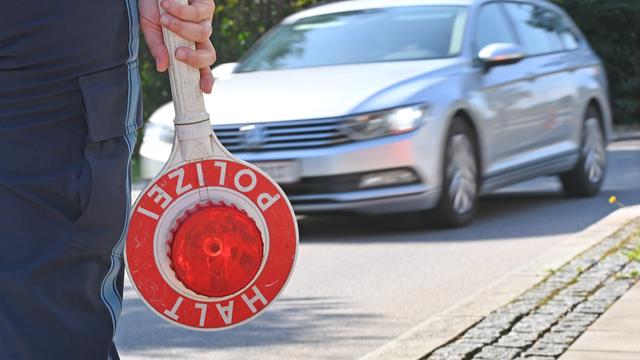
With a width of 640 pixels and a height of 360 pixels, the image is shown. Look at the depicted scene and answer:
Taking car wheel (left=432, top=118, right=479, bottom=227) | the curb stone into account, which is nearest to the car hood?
car wheel (left=432, top=118, right=479, bottom=227)

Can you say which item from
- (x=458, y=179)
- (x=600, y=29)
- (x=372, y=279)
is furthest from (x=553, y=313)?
(x=600, y=29)

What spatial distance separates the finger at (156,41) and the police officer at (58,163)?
12cm

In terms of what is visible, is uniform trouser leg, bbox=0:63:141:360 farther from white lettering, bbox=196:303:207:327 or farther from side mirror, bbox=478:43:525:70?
side mirror, bbox=478:43:525:70

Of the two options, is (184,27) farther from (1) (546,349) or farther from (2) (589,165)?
(2) (589,165)

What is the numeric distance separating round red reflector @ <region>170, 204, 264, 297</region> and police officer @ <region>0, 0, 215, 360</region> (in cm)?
16

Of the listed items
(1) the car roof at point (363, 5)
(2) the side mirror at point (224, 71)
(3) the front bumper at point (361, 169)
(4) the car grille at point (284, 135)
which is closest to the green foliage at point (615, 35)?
(1) the car roof at point (363, 5)

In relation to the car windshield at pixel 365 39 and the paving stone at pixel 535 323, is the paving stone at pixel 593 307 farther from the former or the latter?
the car windshield at pixel 365 39

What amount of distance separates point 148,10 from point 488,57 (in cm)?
807

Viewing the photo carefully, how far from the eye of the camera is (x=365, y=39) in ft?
35.9

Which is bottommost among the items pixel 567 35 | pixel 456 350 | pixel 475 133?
pixel 475 133

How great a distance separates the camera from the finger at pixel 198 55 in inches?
103

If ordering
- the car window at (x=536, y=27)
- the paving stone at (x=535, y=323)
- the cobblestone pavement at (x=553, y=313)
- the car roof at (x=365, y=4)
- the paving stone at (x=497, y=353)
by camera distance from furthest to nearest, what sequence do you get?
the car window at (x=536, y=27) < the car roof at (x=365, y=4) < the paving stone at (x=535, y=323) < the cobblestone pavement at (x=553, y=313) < the paving stone at (x=497, y=353)

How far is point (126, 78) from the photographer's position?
2512 millimetres

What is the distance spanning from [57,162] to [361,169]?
23.1ft
